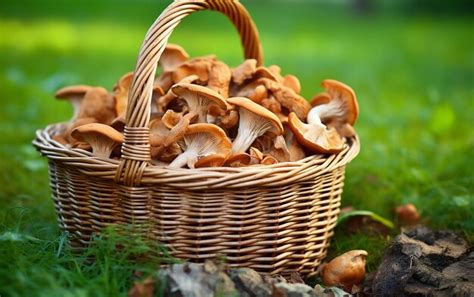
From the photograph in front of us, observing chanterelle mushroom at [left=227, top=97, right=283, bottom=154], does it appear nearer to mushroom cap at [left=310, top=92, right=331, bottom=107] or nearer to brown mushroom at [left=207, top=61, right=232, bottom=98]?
brown mushroom at [left=207, top=61, right=232, bottom=98]

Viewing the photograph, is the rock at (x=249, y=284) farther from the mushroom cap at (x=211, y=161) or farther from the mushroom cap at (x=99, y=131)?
the mushroom cap at (x=99, y=131)

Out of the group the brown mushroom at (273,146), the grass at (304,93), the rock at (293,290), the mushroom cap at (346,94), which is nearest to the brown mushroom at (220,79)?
the brown mushroom at (273,146)

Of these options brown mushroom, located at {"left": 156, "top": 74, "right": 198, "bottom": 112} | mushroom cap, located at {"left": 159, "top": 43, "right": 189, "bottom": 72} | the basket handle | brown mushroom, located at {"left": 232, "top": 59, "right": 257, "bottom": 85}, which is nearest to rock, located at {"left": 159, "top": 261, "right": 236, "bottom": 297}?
the basket handle

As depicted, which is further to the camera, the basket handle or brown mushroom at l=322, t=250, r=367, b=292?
brown mushroom at l=322, t=250, r=367, b=292

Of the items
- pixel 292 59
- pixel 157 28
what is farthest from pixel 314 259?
pixel 292 59

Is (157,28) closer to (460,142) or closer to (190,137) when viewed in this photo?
(190,137)
